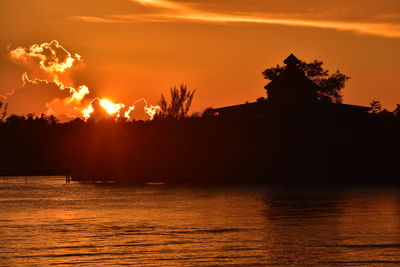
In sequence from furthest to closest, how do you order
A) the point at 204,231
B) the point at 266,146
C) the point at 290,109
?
the point at 290,109 < the point at 266,146 < the point at 204,231

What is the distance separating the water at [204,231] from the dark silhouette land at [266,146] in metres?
22.1

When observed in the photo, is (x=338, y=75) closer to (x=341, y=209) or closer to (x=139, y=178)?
(x=139, y=178)

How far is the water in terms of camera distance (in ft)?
94.4

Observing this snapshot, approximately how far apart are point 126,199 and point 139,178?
114ft

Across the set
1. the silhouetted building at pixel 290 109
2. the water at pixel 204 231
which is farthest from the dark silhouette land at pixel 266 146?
the water at pixel 204 231

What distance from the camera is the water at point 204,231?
28.8m

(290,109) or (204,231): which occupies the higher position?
(290,109)

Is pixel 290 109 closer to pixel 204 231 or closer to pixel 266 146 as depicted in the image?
pixel 266 146

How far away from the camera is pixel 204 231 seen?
37.7m

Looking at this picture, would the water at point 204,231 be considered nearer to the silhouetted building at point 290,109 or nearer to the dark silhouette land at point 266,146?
the dark silhouette land at point 266,146

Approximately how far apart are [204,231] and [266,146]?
5449cm

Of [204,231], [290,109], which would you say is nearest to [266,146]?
[290,109]

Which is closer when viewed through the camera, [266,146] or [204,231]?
[204,231]

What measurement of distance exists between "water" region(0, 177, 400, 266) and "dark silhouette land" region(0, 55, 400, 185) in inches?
871
